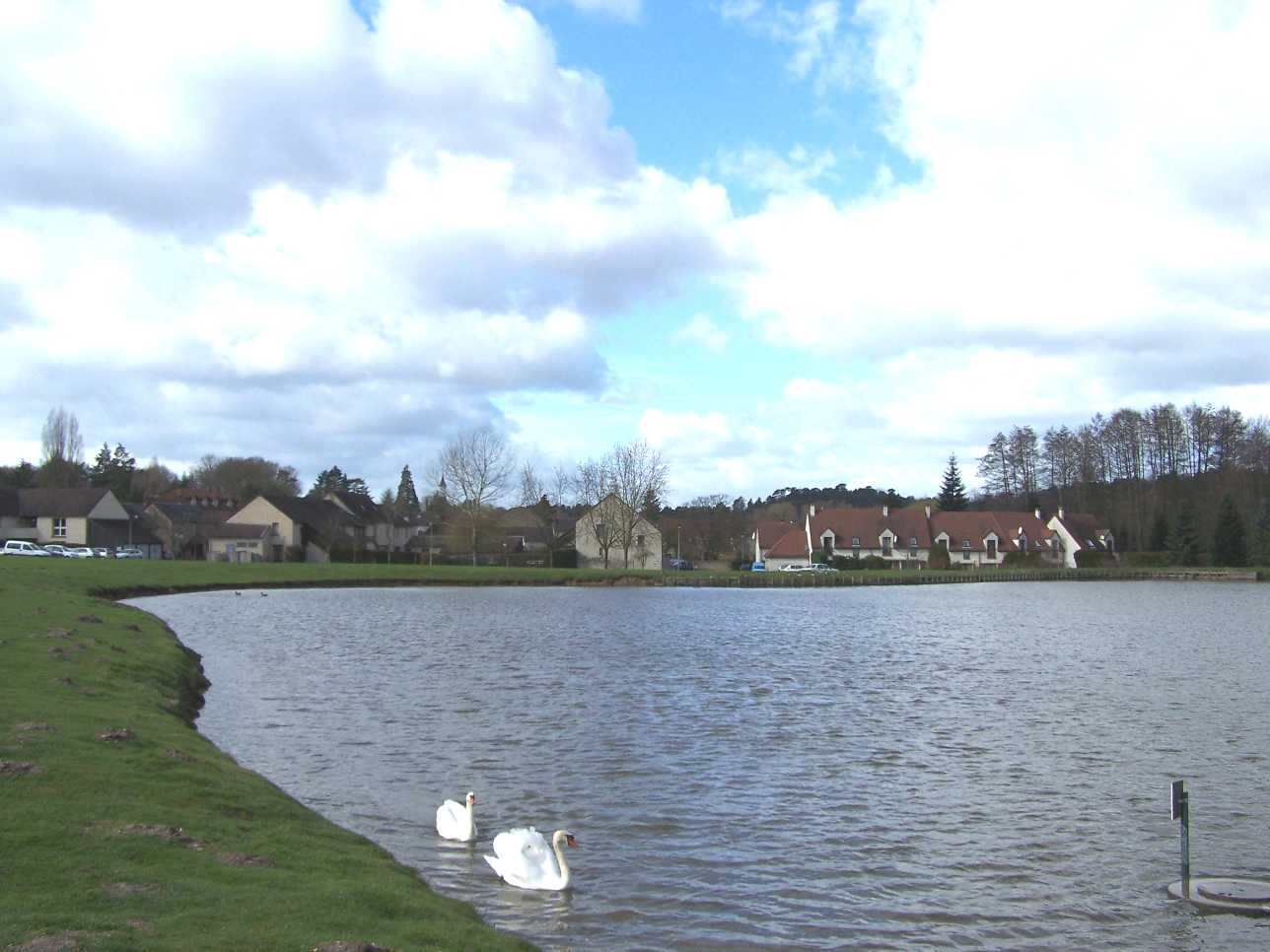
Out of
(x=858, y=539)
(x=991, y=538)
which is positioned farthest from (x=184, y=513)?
(x=991, y=538)

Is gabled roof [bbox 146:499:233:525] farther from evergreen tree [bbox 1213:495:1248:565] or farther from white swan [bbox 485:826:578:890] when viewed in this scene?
white swan [bbox 485:826:578:890]

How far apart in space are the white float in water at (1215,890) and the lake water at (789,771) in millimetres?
257

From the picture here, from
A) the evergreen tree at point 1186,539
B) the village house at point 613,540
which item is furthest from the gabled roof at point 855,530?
the evergreen tree at point 1186,539

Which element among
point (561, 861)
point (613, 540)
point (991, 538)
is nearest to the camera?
point (561, 861)

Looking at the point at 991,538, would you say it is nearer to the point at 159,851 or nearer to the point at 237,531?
the point at 237,531

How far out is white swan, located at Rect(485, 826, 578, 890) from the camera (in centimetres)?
1249

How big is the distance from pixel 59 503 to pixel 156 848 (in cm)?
10960

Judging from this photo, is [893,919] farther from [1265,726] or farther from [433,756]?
[1265,726]

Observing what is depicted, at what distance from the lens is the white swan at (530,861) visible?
12.5m

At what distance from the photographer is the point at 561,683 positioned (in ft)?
96.1

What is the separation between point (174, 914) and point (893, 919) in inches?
298

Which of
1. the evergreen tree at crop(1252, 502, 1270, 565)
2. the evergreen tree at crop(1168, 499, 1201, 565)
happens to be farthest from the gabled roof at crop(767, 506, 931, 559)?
the evergreen tree at crop(1252, 502, 1270, 565)

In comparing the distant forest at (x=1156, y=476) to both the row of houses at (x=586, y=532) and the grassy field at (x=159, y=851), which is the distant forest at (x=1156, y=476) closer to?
the row of houses at (x=586, y=532)

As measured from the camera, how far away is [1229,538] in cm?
11156
